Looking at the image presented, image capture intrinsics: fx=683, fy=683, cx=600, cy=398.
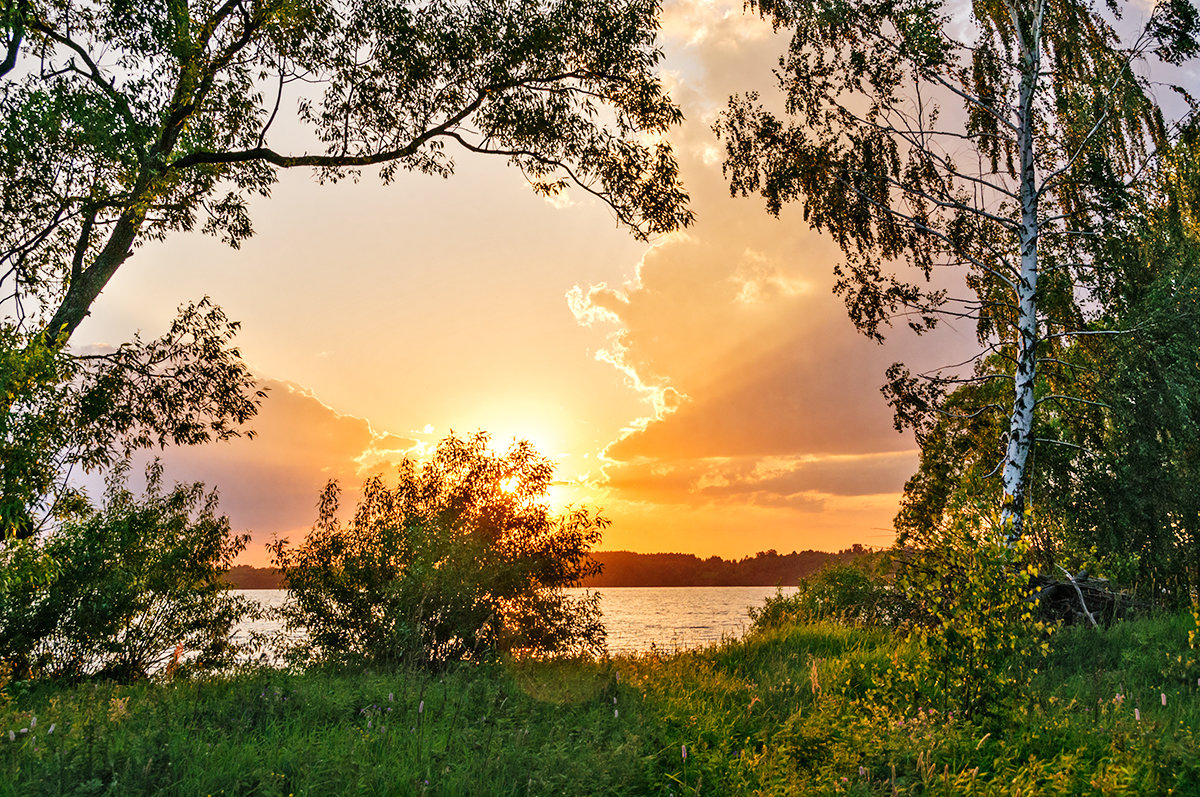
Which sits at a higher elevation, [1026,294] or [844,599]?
[1026,294]

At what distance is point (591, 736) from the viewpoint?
6094 mm

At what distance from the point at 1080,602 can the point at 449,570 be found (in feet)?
36.6

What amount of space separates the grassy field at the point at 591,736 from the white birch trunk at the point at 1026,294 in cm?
417

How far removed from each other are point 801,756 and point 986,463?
45.1ft

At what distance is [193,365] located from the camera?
42.4 feet

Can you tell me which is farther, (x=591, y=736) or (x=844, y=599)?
(x=844, y=599)

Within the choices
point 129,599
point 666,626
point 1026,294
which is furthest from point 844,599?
point 666,626

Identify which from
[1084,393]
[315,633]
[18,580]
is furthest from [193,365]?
[1084,393]

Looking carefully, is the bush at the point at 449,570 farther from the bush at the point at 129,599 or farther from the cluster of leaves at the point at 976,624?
the cluster of leaves at the point at 976,624

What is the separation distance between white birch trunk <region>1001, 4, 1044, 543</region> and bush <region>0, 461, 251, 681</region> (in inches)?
508

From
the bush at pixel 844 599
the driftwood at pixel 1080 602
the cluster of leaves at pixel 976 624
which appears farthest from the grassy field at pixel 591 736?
the bush at pixel 844 599

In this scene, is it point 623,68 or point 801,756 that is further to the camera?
point 623,68

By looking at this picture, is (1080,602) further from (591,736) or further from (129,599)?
(129,599)

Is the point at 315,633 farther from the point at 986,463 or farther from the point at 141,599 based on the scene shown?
the point at 986,463
